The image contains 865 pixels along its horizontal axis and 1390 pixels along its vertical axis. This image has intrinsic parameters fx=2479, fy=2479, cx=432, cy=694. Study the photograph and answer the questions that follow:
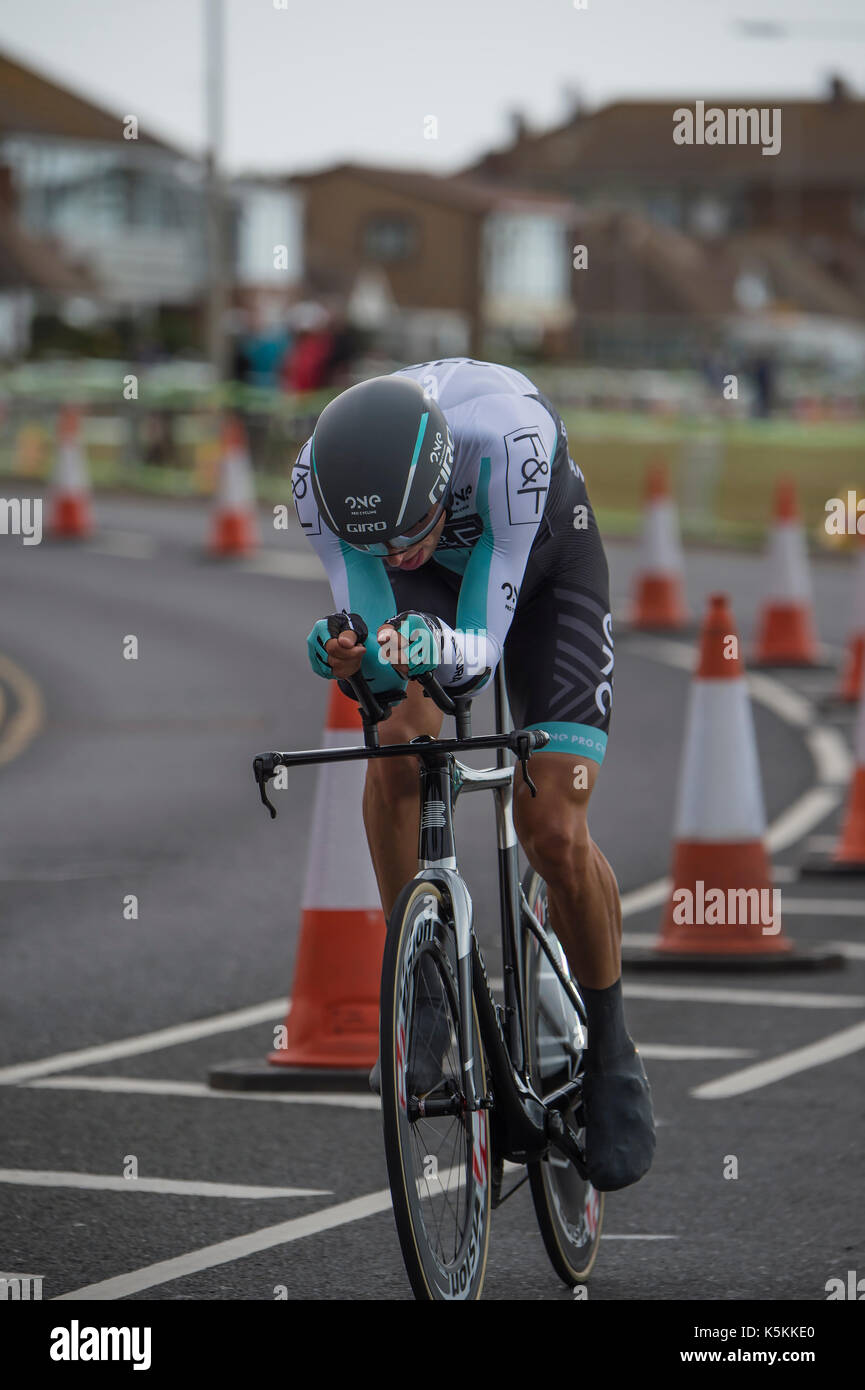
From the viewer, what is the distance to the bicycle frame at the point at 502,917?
4414mm

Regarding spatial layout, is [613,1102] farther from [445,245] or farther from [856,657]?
[445,245]

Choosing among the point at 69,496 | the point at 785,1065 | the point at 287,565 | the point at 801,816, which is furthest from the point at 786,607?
the point at 69,496

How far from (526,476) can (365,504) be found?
0.47 meters

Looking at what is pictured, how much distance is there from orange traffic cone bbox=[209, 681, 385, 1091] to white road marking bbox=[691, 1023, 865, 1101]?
36.2 inches

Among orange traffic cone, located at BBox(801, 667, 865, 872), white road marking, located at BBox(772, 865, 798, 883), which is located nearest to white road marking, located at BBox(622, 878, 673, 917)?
white road marking, located at BBox(772, 865, 798, 883)

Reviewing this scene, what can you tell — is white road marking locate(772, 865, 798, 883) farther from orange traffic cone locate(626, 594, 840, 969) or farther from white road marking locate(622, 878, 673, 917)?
orange traffic cone locate(626, 594, 840, 969)

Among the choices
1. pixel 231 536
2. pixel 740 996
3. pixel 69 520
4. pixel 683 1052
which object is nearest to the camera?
pixel 683 1052

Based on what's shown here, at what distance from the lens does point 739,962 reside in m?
8.10

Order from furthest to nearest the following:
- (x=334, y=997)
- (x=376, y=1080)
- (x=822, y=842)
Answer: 1. (x=822, y=842)
2. (x=334, y=997)
3. (x=376, y=1080)

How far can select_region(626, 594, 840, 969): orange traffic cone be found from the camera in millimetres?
8156

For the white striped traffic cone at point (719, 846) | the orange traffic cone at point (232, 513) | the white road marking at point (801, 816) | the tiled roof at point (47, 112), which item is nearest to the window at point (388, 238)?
the tiled roof at point (47, 112)

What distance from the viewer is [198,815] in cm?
1115
